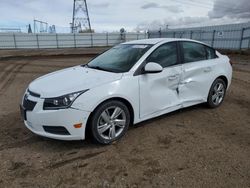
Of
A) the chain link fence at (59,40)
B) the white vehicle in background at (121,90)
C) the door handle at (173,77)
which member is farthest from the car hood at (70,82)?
the chain link fence at (59,40)

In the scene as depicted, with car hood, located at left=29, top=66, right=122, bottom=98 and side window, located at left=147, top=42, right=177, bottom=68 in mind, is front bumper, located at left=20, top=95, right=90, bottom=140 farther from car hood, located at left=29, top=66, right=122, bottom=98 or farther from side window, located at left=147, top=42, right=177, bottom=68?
side window, located at left=147, top=42, right=177, bottom=68

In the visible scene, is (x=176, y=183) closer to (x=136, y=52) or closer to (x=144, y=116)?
(x=144, y=116)

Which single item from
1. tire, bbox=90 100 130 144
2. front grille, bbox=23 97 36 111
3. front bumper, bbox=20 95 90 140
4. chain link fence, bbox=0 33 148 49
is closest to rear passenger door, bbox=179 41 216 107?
tire, bbox=90 100 130 144

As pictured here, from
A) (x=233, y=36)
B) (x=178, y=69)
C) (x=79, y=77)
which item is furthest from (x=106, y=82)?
(x=233, y=36)

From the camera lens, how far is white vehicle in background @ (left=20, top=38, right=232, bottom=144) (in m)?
3.33

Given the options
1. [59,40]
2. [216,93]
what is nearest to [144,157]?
[216,93]

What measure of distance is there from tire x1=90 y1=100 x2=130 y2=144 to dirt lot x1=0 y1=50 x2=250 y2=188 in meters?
0.15

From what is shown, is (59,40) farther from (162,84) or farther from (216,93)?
(162,84)

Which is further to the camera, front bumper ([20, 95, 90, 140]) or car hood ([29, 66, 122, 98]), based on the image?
car hood ([29, 66, 122, 98])

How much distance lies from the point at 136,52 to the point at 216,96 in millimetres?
2182

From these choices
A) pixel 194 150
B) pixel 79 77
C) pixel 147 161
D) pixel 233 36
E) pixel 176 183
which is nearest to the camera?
pixel 176 183

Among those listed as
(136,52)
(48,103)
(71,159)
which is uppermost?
(136,52)

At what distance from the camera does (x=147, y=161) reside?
3.22 metres

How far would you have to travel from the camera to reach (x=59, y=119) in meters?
3.28
